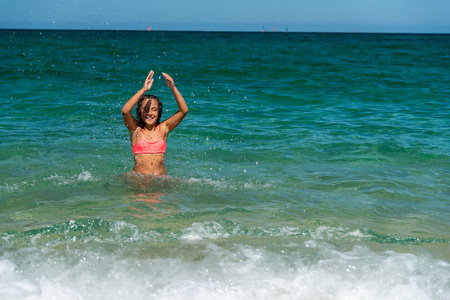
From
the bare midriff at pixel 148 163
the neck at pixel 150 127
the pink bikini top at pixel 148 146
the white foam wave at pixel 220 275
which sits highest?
the neck at pixel 150 127

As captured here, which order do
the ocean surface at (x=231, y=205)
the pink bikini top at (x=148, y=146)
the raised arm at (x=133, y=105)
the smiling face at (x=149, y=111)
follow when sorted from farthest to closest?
the pink bikini top at (x=148, y=146)
the smiling face at (x=149, y=111)
the raised arm at (x=133, y=105)
the ocean surface at (x=231, y=205)

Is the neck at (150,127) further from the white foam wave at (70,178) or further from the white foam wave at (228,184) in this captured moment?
the white foam wave at (70,178)

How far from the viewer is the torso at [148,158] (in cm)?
591

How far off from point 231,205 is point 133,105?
1502mm

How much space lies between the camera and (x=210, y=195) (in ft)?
18.7

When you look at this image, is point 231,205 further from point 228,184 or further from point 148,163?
point 148,163

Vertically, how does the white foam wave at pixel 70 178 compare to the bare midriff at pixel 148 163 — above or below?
below

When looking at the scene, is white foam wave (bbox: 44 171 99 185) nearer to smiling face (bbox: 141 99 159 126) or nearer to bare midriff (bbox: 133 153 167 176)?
bare midriff (bbox: 133 153 167 176)

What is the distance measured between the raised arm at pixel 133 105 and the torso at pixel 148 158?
4.2 inches

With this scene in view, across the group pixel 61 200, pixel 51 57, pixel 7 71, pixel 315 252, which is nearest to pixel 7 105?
pixel 7 71

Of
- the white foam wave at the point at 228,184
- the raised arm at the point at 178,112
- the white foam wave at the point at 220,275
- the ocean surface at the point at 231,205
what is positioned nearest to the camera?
the white foam wave at the point at 220,275

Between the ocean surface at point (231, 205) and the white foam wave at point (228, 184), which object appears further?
the white foam wave at point (228, 184)

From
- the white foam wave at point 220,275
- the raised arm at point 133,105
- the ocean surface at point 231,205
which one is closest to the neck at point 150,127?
the raised arm at point 133,105

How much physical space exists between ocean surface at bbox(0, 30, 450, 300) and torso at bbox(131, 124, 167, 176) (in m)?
0.15
